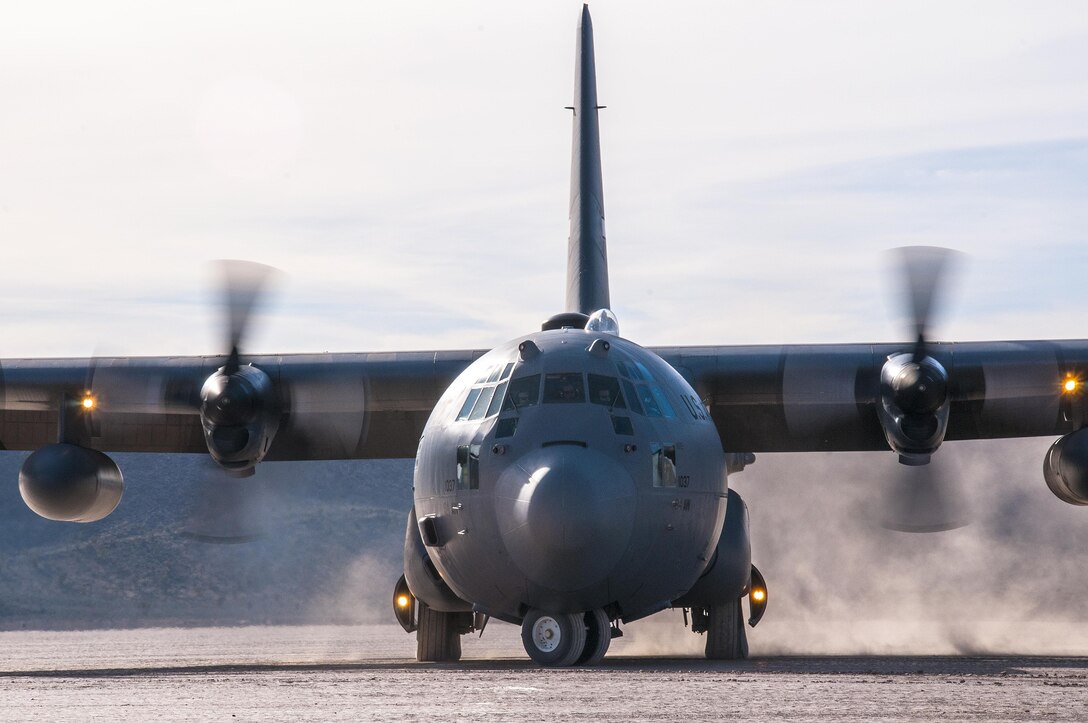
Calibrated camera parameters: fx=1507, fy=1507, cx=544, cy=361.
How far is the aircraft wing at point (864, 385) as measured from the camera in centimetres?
2070

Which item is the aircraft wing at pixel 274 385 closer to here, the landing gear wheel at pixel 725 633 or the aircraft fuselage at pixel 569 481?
the landing gear wheel at pixel 725 633

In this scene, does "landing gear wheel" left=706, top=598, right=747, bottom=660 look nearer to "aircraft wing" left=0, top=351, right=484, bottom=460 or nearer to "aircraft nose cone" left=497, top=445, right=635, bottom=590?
"aircraft wing" left=0, top=351, right=484, bottom=460

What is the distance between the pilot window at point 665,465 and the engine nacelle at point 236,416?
7075 mm

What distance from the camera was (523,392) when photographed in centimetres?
1505

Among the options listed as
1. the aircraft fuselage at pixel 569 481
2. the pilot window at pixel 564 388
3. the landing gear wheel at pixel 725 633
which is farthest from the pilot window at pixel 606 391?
the landing gear wheel at pixel 725 633

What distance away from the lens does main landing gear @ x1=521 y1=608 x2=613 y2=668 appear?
48.1 ft

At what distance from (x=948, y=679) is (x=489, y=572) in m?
4.49

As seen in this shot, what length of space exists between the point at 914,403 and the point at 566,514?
22.2 feet

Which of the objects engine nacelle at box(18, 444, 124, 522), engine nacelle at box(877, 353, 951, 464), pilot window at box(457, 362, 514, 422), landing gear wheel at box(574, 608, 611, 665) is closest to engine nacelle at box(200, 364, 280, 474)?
engine nacelle at box(18, 444, 124, 522)

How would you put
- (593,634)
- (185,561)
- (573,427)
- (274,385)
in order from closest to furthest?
(573,427), (593,634), (274,385), (185,561)

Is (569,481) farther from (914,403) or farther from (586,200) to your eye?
(586,200)

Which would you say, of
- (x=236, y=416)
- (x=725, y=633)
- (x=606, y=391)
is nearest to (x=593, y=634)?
(x=606, y=391)

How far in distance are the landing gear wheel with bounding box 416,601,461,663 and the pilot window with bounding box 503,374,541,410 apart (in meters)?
6.26

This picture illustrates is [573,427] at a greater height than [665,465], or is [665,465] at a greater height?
[573,427]
